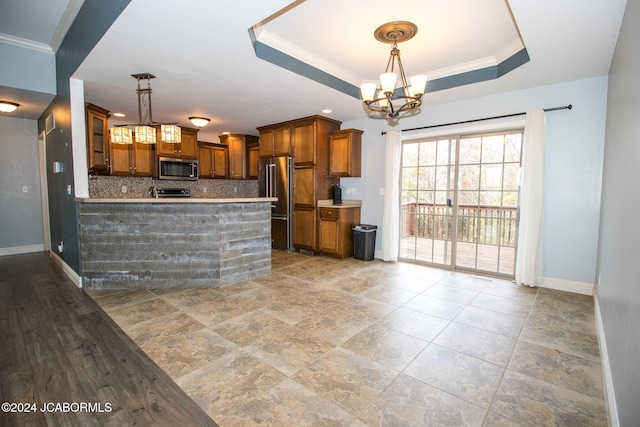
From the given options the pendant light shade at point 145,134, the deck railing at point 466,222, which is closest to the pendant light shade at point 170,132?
the pendant light shade at point 145,134

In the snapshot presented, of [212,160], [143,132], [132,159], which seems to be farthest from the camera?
[212,160]

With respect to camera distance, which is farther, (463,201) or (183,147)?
(183,147)

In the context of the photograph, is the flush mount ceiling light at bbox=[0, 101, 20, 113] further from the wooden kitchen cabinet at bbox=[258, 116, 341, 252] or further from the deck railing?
the deck railing

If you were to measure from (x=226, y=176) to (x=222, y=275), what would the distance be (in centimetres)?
419

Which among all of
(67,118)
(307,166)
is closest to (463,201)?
(307,166)

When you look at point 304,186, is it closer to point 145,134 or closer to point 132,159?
point 145,134

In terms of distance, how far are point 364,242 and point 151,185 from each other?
473 centimetres

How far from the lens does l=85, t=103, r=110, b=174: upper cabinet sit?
179 inches

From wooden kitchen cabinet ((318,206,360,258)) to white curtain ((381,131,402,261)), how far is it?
2.02ft

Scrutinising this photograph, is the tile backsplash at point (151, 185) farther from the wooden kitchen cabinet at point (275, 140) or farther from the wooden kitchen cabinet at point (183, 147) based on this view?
the wooden kitchen cabinet at point (275, 140)

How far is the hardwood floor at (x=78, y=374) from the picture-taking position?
163 centimetres

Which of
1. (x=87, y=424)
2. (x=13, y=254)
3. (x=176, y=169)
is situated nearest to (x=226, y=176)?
(x=176, y=169)

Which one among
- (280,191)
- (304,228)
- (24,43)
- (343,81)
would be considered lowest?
(304,228)

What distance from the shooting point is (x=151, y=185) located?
252 inches
